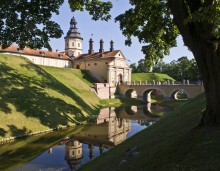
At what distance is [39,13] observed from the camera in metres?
13.3

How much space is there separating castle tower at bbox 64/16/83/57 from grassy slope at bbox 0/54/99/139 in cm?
5505

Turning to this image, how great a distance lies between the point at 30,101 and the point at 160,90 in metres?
47.8

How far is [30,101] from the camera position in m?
38.5

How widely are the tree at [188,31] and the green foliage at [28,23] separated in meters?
1.91

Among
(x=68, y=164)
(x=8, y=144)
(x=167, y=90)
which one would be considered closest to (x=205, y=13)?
(x=68, y=164)

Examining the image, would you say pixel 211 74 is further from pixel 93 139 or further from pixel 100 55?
pixel 100 55

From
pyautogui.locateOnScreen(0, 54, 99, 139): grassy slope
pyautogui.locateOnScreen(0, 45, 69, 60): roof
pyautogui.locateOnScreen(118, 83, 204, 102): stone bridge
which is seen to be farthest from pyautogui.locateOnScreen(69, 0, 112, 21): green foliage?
pyautogui.locateOnScreen(0, 45, 69, 60): roof

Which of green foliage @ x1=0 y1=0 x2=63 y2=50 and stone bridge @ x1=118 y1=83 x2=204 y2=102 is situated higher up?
green foliage @ x1=0 y1=0 x2=63 y2=50

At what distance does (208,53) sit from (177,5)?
7.35 feet

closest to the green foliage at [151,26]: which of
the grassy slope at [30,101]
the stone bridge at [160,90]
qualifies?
the grassy slope at [30,101]

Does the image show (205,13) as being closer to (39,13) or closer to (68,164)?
(39,13)

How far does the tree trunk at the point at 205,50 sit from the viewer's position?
11352 mm

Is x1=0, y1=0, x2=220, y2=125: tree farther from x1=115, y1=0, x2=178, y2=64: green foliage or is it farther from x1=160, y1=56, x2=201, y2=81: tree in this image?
x1=160, y1=56, x2=201, y2=81: tree

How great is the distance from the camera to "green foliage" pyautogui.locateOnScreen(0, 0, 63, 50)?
509 inches
